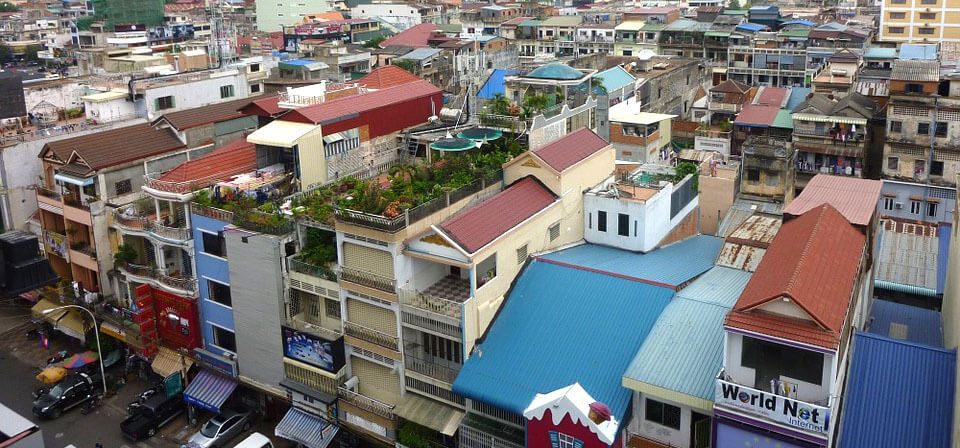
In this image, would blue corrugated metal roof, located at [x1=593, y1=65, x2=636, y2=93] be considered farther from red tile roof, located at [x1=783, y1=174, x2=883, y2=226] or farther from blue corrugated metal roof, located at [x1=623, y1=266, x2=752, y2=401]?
blue corrugated metal roof, located at [x1=623, y1=266, x2=752, y2=401]

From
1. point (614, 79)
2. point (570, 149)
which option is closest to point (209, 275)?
point (570, 149)

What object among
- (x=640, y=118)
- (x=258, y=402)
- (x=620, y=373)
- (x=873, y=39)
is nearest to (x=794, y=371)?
(x=620, y=373)

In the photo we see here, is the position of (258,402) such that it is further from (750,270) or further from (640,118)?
(640,118)

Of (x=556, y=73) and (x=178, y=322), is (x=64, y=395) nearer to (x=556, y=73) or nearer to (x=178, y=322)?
(x=178, y=322)

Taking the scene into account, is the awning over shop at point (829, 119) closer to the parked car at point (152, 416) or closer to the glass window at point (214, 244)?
the glass window at point (214, 244)

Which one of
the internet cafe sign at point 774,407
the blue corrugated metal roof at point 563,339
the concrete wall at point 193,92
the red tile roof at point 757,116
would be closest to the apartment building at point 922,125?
the red tile roof at point 757,116

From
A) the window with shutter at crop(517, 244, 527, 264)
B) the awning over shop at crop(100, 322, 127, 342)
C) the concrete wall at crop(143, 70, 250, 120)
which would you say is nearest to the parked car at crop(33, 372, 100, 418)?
the awning over shop at crop(100, 322, 127, 342)
